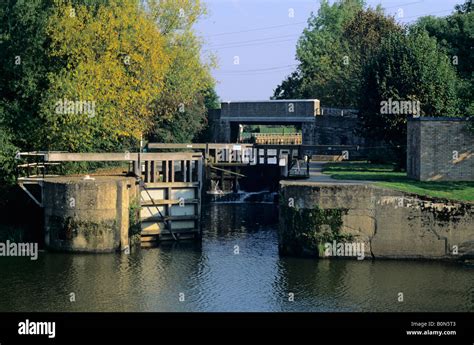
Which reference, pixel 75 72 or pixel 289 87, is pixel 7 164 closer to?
pixel 75 72

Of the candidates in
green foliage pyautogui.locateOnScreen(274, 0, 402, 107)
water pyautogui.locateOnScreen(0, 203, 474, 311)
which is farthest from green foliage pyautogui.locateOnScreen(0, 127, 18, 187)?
green foliage pyautogui.locateOnScreen(274, 0, 402, 107)

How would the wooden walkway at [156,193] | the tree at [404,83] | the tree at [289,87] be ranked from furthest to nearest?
the tree at [289,87] < the tree at [404,83] < the wooden walkway at [156,193]

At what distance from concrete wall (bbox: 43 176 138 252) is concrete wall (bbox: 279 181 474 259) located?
10.1 metres

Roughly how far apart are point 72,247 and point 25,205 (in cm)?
675

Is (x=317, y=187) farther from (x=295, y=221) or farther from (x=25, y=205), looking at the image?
(x=25, y=205)

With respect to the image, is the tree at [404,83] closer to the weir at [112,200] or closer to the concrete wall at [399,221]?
the weir at [112,200]

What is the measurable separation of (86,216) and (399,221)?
50.6 feet

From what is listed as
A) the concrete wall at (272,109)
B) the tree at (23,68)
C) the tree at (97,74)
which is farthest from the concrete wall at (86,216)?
the concrete wall at (272,109)

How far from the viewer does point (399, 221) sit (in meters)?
41.2

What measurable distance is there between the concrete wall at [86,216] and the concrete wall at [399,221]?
33.3 feet

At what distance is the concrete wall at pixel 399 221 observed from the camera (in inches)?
1614

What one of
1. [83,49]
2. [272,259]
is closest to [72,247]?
[272,259]

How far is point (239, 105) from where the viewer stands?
83.6 metres

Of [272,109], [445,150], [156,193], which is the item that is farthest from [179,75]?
[445,150]
